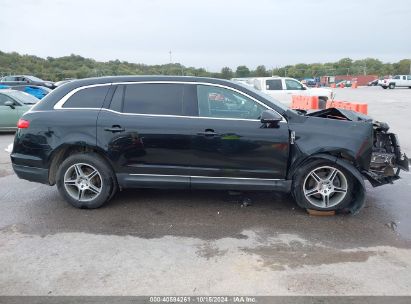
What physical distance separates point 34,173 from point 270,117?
321 cm

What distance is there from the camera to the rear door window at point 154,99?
516 cm

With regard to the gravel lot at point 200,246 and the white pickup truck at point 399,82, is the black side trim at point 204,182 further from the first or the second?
the white pickup truck at point 399,82

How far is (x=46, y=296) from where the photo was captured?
327 centimetres

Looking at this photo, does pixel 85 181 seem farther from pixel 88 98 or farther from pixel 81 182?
pixel 88 98

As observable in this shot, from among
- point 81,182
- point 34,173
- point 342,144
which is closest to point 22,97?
point 34,173

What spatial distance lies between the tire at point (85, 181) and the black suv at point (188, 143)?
13mm

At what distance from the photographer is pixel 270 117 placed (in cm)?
486

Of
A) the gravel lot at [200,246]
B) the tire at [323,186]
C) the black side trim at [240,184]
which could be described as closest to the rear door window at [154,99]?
the black side trim at [240,184]

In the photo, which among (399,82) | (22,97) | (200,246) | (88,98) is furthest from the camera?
(399,82)

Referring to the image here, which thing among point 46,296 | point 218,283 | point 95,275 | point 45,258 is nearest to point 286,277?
point 218,283

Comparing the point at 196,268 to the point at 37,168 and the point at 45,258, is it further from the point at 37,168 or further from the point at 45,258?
the point at 37,168

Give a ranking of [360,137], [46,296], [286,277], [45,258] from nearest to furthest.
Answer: [46,296] < [286,277] < [45,258] < [360,137]

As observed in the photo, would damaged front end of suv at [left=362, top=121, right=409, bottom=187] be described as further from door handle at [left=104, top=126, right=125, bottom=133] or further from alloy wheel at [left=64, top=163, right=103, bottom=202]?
alloy wheel at [left=64, top=163, right=103, bottom=202]

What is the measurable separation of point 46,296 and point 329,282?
240cm
